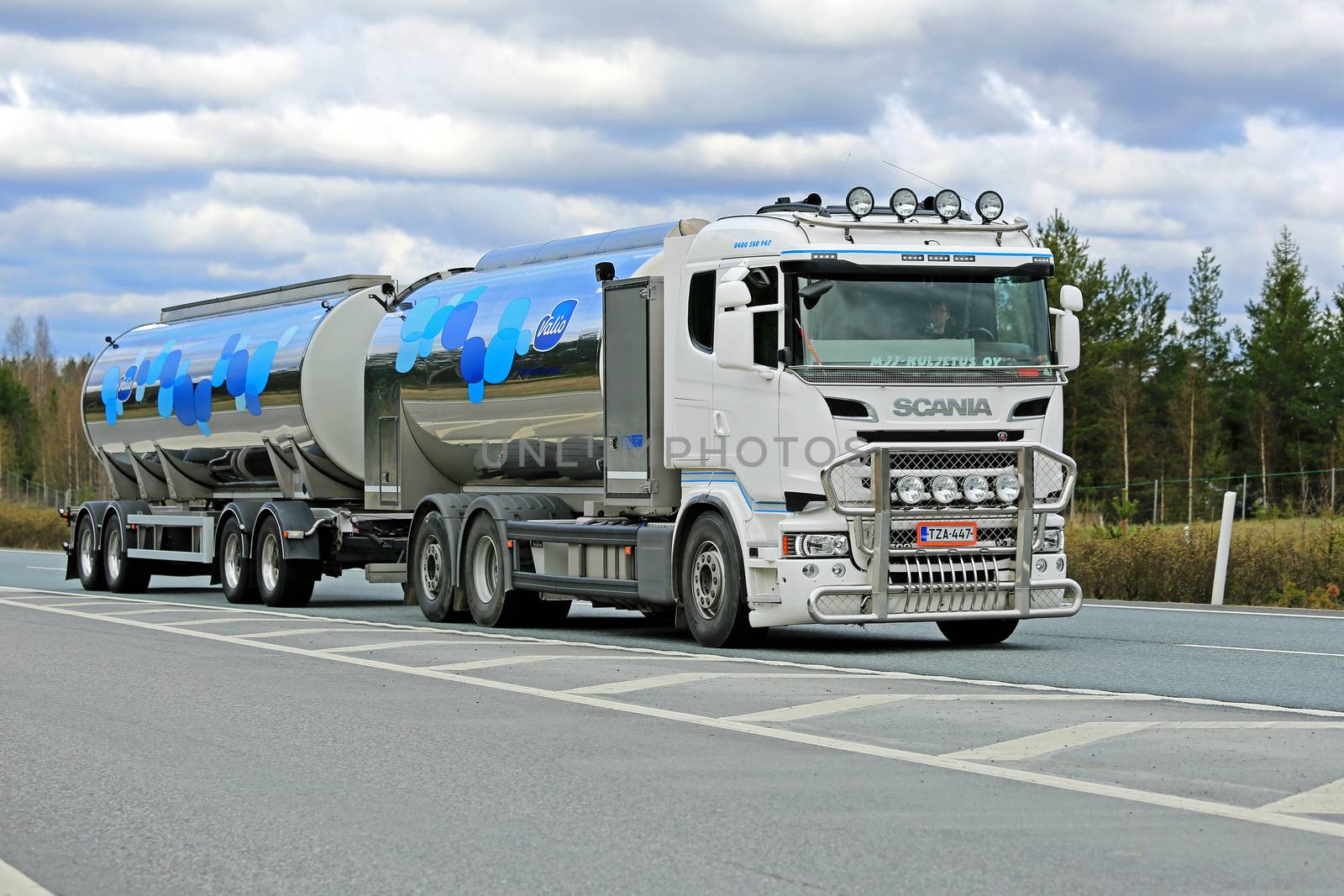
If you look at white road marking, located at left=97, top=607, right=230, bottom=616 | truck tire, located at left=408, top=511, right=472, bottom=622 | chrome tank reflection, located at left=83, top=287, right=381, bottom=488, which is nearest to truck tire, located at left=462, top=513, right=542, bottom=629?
truck tire, located at left=408, top=511, right=472, bottom=622

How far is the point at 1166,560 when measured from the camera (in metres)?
21.1

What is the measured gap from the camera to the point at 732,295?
13727 mm

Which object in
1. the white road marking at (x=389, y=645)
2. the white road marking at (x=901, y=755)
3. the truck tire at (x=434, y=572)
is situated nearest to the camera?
the white road marking at (x=901, y=755)

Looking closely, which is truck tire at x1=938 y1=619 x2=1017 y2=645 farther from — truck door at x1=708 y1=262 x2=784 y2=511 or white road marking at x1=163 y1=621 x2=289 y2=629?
white road marking at x1=163 y1=621 x2=289 y2=629

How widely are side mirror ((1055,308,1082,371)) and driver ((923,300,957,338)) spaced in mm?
928

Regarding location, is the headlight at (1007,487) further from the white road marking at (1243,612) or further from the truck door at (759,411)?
the white road marking at (1243,612)

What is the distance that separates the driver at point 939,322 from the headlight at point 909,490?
1141 mm

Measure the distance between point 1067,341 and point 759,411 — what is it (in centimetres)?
253

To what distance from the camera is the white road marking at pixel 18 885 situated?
6.05 m

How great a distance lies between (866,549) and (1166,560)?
28.6 ft

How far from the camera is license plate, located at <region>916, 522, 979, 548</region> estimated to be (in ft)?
44.8

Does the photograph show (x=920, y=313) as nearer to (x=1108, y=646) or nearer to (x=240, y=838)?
(x=1108, y=646)

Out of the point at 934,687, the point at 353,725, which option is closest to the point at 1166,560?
the point at 934,687

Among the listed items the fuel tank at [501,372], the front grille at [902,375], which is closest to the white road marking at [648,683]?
the front grille at [902,375]
